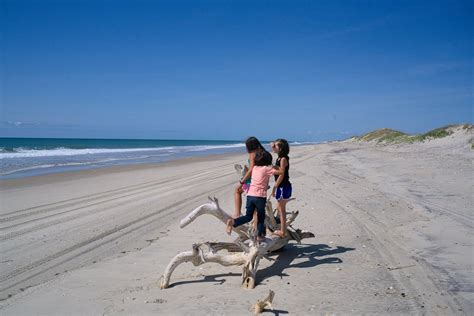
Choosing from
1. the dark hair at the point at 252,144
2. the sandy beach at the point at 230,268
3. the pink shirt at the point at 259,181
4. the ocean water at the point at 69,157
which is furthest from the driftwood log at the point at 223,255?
the ocean water at the point at 69,157

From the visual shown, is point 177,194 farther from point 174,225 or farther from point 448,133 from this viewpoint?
point 448,133

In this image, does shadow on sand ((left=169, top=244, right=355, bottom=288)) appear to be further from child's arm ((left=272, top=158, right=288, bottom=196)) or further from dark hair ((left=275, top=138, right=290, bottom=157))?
dark hair ((left=275, top=138, right=290, bottom=157))

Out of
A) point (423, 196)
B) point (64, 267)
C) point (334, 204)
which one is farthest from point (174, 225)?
point (423, 196)

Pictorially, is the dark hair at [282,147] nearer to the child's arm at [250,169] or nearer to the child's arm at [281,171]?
the child's arm at [281,171]

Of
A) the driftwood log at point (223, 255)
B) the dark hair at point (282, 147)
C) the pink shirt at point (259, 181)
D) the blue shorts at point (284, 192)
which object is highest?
the dark hair at point (282, 147)

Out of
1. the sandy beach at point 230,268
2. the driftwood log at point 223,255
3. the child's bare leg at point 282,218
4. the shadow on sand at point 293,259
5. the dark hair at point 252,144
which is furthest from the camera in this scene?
the child's bare leg at point 282,218

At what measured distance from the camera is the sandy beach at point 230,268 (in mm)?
5027

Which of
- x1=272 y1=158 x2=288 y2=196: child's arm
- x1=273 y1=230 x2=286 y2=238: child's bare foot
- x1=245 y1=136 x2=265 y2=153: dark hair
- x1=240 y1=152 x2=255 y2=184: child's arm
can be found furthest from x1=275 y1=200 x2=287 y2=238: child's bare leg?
x1=245 y1=136 x2=265 y2=153: dark hair

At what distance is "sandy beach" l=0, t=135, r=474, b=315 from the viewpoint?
503 centimetres

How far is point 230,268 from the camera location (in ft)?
20.8

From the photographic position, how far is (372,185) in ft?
48.5

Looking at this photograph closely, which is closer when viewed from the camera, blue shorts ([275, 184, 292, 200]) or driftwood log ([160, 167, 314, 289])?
driftwood log ([160, 167, 314, 289])

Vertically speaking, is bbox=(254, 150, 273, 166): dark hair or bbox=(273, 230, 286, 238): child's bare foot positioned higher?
bbox=(254, 150, 273, 166): dark hair

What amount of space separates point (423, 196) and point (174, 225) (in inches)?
301
